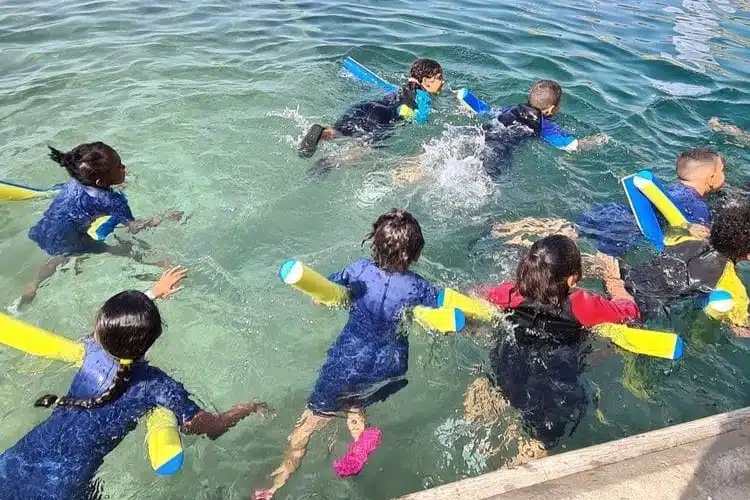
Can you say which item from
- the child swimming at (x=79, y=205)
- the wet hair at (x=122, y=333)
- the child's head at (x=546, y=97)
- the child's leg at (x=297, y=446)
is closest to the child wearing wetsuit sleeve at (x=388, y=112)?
the child's head at (x=546, y=97)

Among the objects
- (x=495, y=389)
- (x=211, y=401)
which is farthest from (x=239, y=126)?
(x=495, y=389)

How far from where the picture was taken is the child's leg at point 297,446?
11.0 ft

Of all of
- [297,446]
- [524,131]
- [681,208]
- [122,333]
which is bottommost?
[297,446]

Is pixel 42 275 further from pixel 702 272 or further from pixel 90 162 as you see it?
pixel 702 272

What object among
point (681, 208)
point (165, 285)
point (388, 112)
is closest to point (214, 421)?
point (165, 285)

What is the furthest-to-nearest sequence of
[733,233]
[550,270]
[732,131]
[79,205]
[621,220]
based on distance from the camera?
[732,131] → [621,220] → [79,205] → [733,233] → [550,270]

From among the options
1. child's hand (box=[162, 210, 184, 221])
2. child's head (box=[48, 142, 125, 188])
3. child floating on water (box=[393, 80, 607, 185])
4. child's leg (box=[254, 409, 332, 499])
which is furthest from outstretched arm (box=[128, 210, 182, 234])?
child floating on water (box=[393, 80, 607, 185])

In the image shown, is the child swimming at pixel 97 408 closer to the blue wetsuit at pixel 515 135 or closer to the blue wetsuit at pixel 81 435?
the blue wetsuit at pixel 81 435

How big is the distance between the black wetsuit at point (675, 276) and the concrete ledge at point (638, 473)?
132 centimetres

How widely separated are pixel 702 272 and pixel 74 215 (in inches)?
186

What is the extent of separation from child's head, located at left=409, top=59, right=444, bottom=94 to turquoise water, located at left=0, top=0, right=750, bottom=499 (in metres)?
0.55

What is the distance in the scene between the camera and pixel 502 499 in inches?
108

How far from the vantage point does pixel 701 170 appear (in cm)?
503

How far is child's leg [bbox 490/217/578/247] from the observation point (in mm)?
5352
